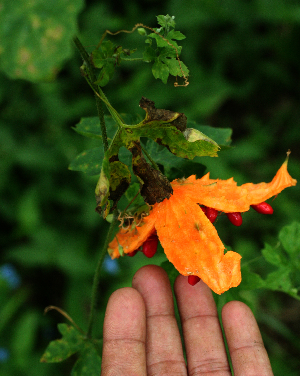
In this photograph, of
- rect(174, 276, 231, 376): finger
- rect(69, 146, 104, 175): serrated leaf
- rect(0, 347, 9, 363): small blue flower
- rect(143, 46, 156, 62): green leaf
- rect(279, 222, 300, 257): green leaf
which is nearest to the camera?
rect(143, 46, 156, 62): green leaf

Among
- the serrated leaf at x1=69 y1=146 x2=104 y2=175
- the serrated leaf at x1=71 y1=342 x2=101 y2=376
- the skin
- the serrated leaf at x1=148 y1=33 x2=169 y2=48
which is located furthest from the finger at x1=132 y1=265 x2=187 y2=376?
the serrated leaf at x1=148 y1=33 x2=169 y2=48

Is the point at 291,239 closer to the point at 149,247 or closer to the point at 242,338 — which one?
the point at 242,338

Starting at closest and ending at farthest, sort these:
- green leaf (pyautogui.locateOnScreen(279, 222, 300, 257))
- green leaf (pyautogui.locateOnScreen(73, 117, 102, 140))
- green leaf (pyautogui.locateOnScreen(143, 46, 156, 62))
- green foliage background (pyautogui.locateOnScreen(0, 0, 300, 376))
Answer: green leaf (pyautogui.locateOnScreen(143, 46, 156, 62))
green leaf (pyautogui.locateOnScreen(73, 117, 102, 140))
green leaf (pyautogui.locateOnScreen(279, 222, 300, 257))
green foliage background (pyautogui.locateOnScreen(0, 0, 300, 376))

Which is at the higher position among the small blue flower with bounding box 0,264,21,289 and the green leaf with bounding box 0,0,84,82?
the green leaf with bounding box 0,0,84,82

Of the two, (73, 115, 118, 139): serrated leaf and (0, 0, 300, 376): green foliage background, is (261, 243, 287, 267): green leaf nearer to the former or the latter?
(0, 0, 300, 376): green foliage background

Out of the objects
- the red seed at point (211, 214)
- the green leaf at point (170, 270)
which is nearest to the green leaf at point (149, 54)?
the red seed at point (211, 214)

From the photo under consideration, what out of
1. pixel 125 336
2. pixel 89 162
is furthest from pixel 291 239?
pixel 89 162
